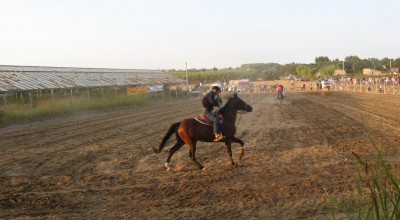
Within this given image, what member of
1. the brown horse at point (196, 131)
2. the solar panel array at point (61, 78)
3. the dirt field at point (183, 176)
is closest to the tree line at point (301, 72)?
the solar panel array at point (61, 78)

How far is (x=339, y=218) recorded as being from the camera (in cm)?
625

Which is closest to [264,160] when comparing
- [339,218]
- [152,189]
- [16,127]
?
[152,189]

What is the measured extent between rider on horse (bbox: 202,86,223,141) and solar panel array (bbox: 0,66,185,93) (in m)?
19.3

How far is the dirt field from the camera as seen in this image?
7203 millimetres

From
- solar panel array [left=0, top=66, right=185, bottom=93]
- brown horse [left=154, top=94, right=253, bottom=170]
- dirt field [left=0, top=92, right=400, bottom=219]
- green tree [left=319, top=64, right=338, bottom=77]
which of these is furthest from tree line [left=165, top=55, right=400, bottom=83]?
brown horse [left=154, top=94, right=253, bottom=170]

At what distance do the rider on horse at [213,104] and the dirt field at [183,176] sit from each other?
0.97 meters

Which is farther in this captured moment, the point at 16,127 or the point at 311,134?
the point at 16,127

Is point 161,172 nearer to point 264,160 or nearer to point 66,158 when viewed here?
point 264,160

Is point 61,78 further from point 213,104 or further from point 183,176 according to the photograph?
point 183,176

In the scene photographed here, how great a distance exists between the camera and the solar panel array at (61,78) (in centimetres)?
2852

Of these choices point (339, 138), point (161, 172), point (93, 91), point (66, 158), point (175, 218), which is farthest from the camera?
point (93, 91)

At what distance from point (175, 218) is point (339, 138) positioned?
9.49 meters

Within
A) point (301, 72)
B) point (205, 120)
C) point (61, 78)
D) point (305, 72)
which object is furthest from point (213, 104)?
point (301, 72)

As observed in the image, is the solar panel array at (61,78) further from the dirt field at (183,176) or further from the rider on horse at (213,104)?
the rider on horse at (213,104)
